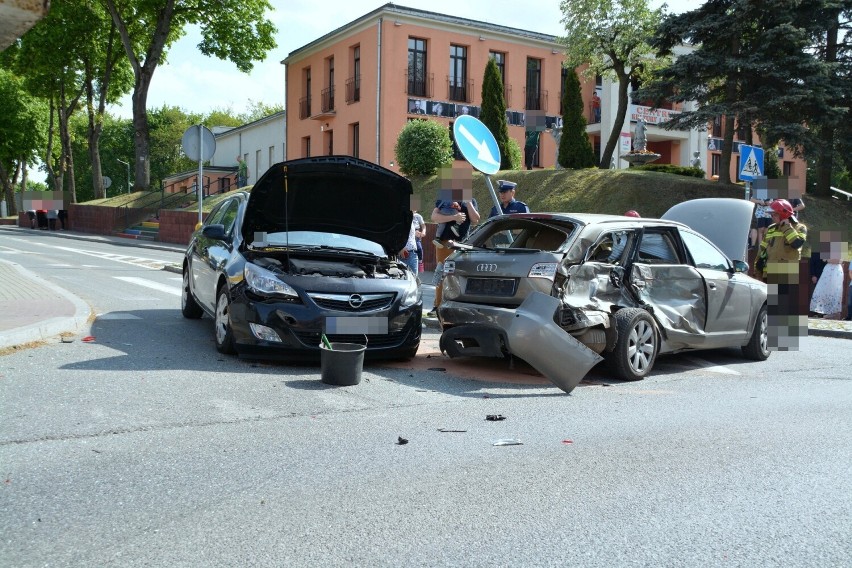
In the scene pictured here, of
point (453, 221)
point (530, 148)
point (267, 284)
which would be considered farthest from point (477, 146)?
point (530, 148)

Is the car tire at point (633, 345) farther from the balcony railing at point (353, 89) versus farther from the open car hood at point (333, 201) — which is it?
the balcony railing at point (353, 89)

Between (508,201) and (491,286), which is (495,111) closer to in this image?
(508,201)

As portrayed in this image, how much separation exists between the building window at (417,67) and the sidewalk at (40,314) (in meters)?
23.3

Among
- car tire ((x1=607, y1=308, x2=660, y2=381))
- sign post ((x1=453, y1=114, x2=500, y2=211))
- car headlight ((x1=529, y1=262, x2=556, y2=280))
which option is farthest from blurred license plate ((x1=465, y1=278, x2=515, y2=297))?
sign post ((x1=453, y1=114, x2=500, y2=211))

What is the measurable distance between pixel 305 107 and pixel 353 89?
19.5 ft

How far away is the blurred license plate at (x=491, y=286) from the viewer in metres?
7.24

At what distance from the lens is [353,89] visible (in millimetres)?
38250

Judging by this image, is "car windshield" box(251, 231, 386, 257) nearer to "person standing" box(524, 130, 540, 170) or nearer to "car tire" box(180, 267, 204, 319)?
"car tire" box(180, 267, 204, 319)

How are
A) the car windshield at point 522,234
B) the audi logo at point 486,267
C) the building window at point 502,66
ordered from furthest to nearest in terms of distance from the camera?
the building window at point 502,66
the car windshield at point 522,234
the audi logo at point 486,267

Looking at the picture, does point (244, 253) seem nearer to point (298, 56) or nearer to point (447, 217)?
point (447, 217)

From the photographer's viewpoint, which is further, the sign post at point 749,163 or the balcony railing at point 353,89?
the balcony railing at point 353,89

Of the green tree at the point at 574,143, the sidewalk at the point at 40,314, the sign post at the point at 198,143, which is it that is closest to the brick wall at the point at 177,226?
the sign post at the point at 198,143

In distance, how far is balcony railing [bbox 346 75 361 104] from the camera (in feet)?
124

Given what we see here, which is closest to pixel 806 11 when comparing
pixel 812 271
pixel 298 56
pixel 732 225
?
pixel 812 271
